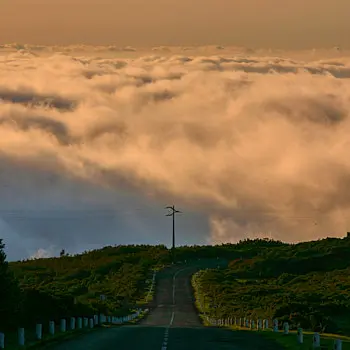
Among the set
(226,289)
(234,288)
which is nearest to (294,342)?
(226,289)

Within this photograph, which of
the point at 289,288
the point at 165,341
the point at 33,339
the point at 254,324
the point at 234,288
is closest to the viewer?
the point at 165,341

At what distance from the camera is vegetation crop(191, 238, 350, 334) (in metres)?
83.8

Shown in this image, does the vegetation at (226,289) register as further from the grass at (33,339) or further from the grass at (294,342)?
the grass at (294,342)

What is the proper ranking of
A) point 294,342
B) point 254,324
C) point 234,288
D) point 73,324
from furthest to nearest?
point 234,288 < point 254,324 < point 73,324 < point 294,342

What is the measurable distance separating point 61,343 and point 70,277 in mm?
128467

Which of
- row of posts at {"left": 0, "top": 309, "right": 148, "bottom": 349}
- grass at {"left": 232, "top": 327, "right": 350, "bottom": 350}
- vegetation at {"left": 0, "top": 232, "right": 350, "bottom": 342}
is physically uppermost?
vegetation at {"left": 0, "top": 232, "right": 350, "bottom": 342}

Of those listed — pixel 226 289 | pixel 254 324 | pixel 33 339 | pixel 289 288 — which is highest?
pixel 289 288

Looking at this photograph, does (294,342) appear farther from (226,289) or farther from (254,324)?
(226,289)

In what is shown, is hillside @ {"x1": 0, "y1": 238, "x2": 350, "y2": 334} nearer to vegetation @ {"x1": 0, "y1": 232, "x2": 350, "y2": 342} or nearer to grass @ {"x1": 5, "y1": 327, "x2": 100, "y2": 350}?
vegetation @ {"x1": 0, "y1": 232, "x2": 350, "y2": 342}

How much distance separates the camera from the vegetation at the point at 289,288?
83750 millimetres

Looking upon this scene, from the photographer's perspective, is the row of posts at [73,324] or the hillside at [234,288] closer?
the row of posts at [73,324]

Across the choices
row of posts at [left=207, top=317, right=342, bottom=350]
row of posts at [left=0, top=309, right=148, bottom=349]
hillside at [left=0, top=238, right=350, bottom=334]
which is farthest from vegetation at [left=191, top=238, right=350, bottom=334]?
row of posts at [left=0, top=309, right=148, bottom=349]

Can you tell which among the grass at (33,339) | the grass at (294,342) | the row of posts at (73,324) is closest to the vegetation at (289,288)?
the row of posts at (73,324)

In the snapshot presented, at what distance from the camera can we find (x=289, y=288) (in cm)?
13712
